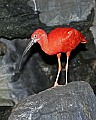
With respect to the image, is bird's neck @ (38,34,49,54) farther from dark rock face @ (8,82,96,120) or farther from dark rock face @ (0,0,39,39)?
dark rock face @ (0,0,39,39)

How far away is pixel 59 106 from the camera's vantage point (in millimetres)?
2703

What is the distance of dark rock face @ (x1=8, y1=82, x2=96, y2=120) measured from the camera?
2652 mm

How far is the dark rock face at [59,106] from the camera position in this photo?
2.65m

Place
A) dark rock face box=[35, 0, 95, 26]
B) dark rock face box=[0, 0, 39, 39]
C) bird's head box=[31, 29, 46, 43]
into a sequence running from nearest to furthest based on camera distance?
1. bird's head box=[31, 29, 46, 43]
2. dark rock face box=[0, 0, 39, 39]
3. dark rock face box=[35, 0, 95, 26]

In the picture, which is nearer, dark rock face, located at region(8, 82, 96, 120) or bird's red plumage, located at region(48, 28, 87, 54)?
dark rock face, located at region(8, 82, 96, 120)

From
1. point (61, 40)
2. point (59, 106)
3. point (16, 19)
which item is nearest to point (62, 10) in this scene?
point (16, 19)

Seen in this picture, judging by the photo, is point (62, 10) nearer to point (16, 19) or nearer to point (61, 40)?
point (16, 19)

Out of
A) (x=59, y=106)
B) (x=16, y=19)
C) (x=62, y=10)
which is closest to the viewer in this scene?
(x=59, y=106)

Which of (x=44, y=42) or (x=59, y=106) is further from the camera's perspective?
(x=44, y=42)

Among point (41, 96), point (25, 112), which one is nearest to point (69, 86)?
point (41, 96)

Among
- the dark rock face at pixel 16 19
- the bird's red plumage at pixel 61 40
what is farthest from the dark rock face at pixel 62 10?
the bird's red plumage at pixel 61 40

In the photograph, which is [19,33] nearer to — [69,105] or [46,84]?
[46,84]

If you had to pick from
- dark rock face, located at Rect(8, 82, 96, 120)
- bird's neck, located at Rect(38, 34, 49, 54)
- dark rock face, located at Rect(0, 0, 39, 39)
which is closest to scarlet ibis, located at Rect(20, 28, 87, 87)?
bird's neck, located at Rect(38, 34, 49, 54)

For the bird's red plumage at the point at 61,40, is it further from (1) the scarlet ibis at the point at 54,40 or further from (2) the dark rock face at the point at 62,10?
(2) the dark rock face at the point at 62,10
